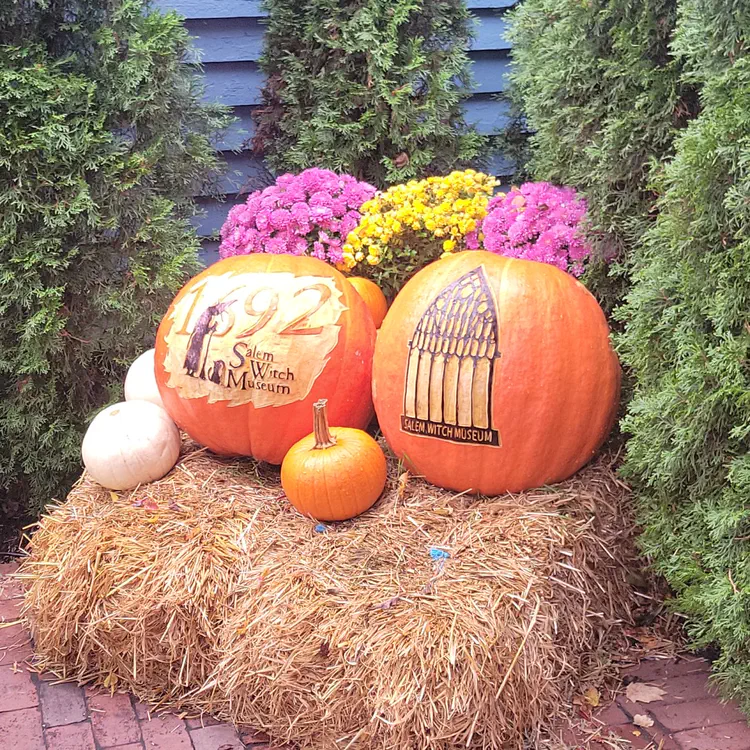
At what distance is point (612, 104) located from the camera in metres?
2.65

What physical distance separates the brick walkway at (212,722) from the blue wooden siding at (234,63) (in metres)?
2.41

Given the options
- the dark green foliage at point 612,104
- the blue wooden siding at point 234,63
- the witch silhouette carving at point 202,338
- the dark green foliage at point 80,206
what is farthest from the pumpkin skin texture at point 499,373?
the blue wooden siding at point 234,63

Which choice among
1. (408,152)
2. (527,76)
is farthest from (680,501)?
(408,152)

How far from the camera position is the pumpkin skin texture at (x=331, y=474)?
8.05 ft

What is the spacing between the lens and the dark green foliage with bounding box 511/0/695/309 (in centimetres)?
253

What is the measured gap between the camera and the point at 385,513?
2557mm

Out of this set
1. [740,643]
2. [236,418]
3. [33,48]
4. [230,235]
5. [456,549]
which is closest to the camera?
[740,643]

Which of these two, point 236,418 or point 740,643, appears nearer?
point 740,643

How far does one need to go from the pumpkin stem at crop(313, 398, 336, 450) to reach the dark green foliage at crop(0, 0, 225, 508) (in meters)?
1.33

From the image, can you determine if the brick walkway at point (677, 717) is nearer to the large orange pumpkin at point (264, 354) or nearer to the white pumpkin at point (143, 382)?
the large orange pumpkin at point (264, 354)

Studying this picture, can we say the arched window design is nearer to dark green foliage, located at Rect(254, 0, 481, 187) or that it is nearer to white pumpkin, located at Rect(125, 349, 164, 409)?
white pumpkin, located at Rect(125, 349, 164, 409)

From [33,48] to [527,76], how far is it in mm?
2119

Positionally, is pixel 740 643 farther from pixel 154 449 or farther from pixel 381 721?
pixel 154 449

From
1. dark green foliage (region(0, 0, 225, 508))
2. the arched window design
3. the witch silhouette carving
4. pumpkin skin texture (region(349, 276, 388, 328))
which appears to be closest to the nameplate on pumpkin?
the witch silhouette carving
